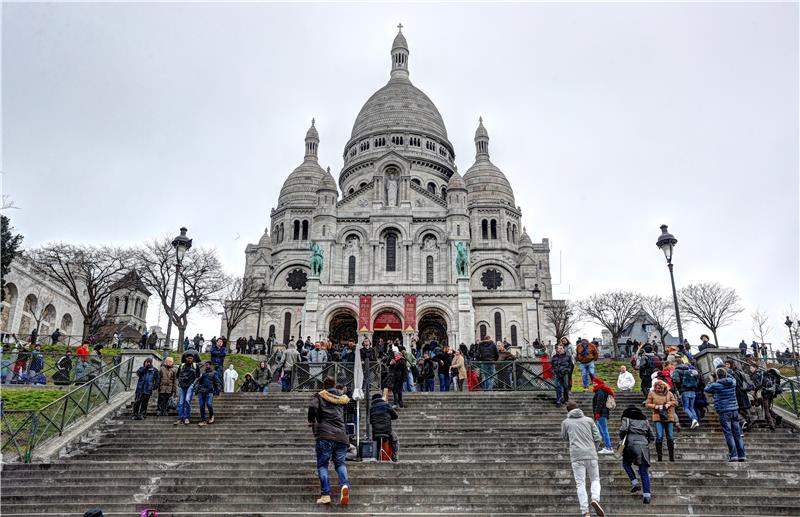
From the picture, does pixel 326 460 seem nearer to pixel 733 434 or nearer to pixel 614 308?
pixel 733 434

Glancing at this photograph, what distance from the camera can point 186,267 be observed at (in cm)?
3941

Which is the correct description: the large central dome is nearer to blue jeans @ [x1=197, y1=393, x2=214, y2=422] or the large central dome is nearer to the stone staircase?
blue jeans @ [x1=197, y1=393, x2=214, y2=422]

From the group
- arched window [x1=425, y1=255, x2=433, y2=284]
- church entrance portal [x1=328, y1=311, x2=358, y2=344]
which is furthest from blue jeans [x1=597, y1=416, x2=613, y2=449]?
church entrance portal [x1=328, y1=311, x2=358, y2=344]

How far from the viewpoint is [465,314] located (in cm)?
4216

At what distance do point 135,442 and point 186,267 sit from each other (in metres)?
27.4

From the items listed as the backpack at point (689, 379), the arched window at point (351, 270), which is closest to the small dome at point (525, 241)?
the arched window at point (351, 270)

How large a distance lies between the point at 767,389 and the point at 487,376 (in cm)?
754

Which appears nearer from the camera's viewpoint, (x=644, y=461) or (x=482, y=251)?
(x=644, y=461)

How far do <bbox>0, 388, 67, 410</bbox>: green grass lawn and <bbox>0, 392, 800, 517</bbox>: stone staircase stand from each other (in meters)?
3.93

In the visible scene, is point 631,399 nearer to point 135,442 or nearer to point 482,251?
point 135,442

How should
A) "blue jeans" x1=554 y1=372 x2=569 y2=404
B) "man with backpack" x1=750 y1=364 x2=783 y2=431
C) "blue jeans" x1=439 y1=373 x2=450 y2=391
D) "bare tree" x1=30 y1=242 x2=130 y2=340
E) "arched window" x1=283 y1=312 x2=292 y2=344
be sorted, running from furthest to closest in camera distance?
"arched window" x1=283 y1=312 x2=292 y2=344 → "bare tree" x1=30 y1=242 x2=130 y2=340 → "blue jeans" x1=439 y1=373 x2=450 y2=391 → "blue jeans" x1=554 y1=372 x2=569 y2=404 → "man with backpack" x1=750 y1=364 x2=783 y2=431

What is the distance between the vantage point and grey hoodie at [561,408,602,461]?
A: 933 centimetres

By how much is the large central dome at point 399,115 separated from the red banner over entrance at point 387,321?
25.9 meters

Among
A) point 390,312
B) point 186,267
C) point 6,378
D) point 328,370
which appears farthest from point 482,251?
point 6,378
